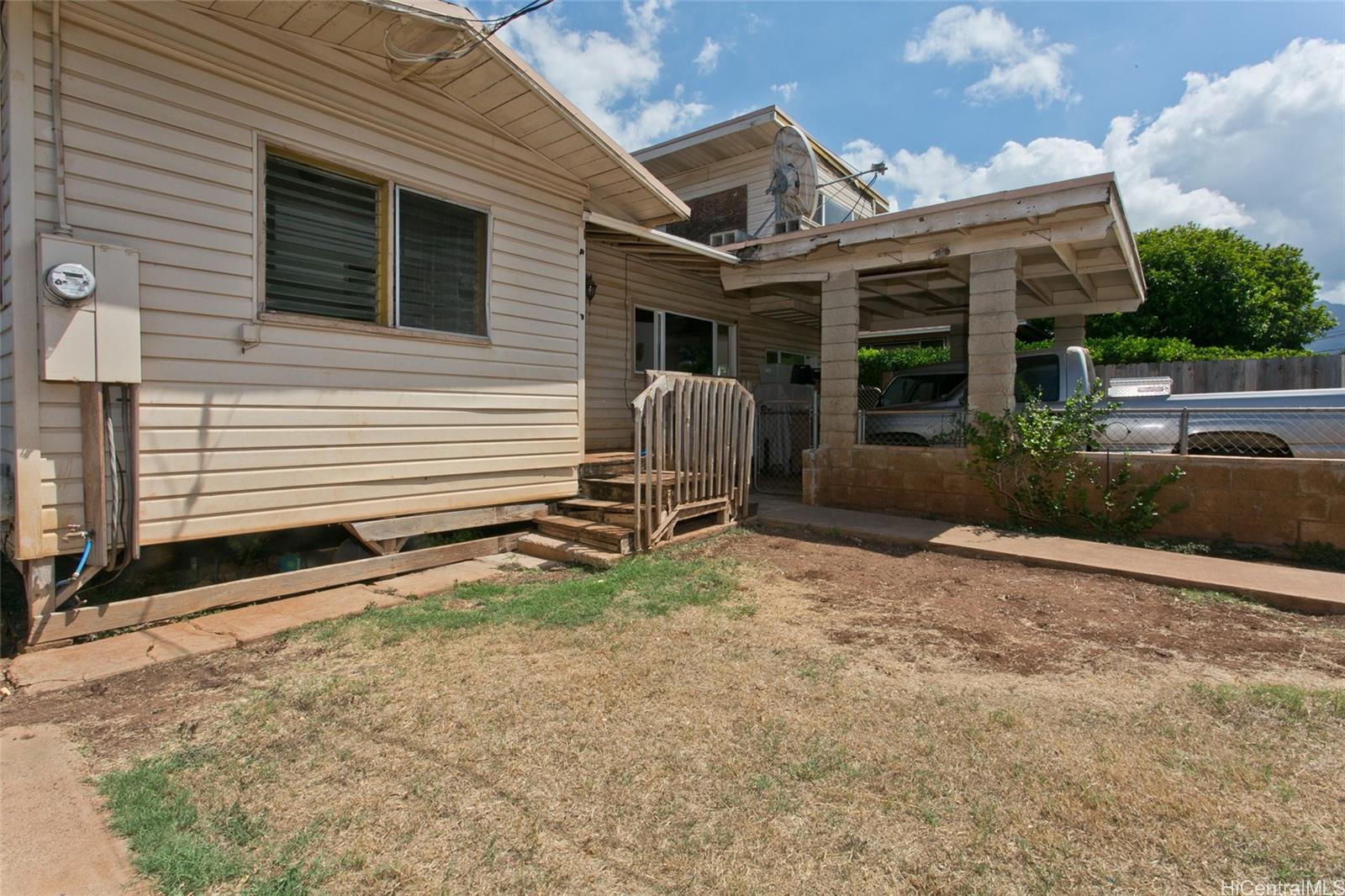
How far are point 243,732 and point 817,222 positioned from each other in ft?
45.2

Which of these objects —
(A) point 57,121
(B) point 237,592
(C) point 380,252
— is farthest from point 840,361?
(A) point 57,121

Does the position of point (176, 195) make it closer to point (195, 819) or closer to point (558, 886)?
point (195, 819)

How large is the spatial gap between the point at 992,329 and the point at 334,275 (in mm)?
6456

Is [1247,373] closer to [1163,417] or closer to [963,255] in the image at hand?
[1163,417]

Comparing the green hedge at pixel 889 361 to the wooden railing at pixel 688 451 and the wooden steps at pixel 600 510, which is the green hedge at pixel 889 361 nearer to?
the wooden railing at pixel 688 451

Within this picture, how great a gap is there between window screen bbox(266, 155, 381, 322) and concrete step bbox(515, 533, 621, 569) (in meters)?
2.48

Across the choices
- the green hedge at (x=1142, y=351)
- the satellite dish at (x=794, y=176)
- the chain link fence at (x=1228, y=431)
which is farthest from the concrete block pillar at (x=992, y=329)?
the green hedge at (x=1142, y=351)

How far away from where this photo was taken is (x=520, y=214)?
651cm

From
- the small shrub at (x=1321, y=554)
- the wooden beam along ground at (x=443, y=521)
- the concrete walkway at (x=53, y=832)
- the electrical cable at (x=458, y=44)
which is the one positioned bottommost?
the concrete walkway at (x=53, y=832)

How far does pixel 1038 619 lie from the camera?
443 centimetres

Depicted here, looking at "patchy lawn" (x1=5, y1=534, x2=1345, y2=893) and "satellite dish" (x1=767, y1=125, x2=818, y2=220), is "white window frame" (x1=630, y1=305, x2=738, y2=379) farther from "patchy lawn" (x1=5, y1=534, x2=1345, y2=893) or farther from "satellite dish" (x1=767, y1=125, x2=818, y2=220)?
"patchy lawn" (x1=5, y1=534, x2=1345, y2=893)

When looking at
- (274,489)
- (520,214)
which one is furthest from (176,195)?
(520,214)

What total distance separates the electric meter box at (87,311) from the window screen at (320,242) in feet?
3.06

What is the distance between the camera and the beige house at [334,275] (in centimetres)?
390
